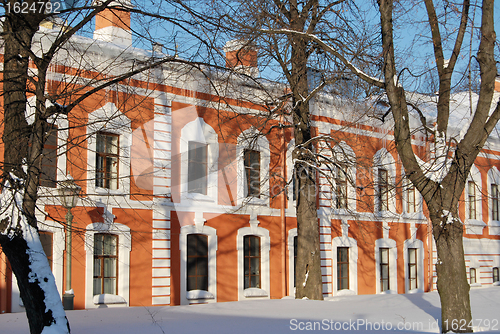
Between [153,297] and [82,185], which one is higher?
[82,185]

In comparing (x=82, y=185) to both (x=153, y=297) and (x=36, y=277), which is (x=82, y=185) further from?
(x=36, y=277)

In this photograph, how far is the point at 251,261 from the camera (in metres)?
17.3

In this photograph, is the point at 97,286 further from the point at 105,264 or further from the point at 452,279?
the point at 452,279

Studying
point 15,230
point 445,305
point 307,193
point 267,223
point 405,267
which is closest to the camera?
point 15,230

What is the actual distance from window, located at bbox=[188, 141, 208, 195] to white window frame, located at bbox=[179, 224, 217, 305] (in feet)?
3.67

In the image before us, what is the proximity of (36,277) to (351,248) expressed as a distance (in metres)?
14.6

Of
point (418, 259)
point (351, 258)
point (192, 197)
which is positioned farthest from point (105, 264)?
point (418, 259)

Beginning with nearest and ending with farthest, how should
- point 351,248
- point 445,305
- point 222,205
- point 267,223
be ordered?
point 445,305 < point 222,205 < point 267,223 < point 351,248

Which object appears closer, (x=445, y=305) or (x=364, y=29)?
(x=445, y=305)

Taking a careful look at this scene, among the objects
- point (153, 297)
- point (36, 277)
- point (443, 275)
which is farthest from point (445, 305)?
point (153, 297)

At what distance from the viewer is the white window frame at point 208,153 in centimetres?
1591

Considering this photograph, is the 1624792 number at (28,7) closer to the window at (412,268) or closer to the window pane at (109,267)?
the window pane at (109,267)

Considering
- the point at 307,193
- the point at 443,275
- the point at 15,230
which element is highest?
the point at 307,193

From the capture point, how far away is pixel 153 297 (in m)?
14.8
